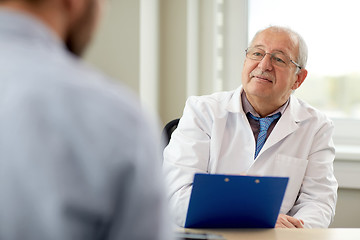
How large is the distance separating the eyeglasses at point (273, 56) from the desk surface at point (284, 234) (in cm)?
84

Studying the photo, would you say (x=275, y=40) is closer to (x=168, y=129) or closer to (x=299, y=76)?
(x=299, y=76)

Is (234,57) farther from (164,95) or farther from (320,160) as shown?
(320,160)

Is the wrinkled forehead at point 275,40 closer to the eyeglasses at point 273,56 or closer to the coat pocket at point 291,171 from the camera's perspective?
the eyeglasses at point 273,56

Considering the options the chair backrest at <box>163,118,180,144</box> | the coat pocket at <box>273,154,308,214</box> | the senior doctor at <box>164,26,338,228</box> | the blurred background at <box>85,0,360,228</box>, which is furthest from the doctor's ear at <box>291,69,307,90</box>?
the blurred background at <box>85,0,360,228</box>

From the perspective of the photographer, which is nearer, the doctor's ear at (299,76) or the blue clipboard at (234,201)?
the blue clipboard at (234,201)

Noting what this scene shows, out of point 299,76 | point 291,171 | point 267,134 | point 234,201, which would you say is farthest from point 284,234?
point 299,76

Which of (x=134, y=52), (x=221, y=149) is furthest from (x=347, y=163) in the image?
(x=134, y=52)

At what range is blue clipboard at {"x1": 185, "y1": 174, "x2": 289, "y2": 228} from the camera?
1.46 metres

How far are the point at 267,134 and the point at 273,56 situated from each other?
11.9 inches

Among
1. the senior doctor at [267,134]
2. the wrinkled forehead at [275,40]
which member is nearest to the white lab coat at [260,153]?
the senior doctor at [267,134]

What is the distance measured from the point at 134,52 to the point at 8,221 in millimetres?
2115

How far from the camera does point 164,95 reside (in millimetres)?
2984

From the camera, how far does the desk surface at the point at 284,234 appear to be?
1.52m

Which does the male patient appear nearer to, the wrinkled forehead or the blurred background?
the wrinkled forehead
